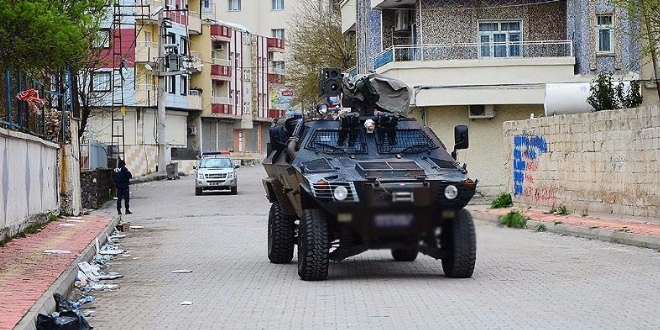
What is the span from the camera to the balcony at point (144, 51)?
7281cm

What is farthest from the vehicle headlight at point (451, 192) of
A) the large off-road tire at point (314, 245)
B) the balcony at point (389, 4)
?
the balcony at point (389, 4)

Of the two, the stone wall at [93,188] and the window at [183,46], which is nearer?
the stone wall at [93,188]

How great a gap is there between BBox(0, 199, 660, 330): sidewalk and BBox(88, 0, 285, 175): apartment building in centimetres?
3729

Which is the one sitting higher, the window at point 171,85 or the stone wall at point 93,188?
the window at point 171,85

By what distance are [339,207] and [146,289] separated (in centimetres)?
268

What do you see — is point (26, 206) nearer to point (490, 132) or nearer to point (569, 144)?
point (569, 144)

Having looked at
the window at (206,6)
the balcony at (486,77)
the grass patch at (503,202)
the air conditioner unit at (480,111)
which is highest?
the window at (206,6)

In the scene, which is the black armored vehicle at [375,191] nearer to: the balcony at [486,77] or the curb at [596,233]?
the curb at [596,233]

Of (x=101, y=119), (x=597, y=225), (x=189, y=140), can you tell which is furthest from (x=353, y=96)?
(x=189, y=140)

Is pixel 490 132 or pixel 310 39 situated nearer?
pixel 490 132

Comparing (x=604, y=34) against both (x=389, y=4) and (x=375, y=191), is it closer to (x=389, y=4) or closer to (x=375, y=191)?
(x=389, y=4)

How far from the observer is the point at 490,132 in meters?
39.0

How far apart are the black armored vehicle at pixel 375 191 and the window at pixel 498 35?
78.6 feet

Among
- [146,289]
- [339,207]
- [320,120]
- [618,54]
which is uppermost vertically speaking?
[618,54]
